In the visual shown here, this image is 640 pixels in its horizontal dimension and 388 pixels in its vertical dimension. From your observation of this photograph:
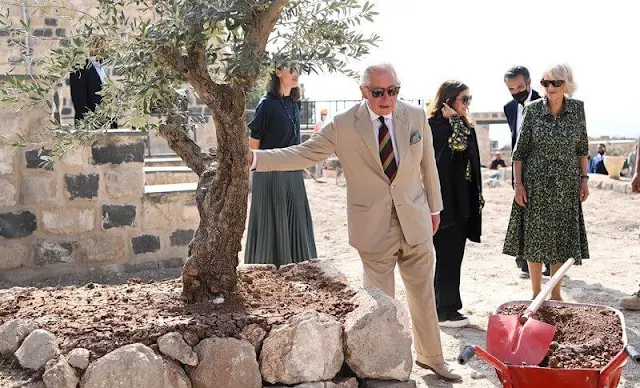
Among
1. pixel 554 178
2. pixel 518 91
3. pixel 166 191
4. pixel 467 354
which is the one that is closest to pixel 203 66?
pixel 467 354

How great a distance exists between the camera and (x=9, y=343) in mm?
3535

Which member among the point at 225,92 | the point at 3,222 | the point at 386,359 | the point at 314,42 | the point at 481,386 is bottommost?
the point at 481,386

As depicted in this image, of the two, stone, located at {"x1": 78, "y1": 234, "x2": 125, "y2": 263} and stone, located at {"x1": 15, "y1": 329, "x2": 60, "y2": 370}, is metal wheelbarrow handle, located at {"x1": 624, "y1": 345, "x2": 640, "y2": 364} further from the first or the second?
stone, located at {"x1": 78, "y1": 234, "x2": 125, "y2": 263}

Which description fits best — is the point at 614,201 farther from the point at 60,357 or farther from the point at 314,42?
the point at 60,357

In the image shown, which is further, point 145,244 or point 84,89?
point 84,89

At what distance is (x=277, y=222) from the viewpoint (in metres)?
5.65

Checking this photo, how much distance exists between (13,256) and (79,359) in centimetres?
339

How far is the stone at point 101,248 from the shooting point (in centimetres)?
665

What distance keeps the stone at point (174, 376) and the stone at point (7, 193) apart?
3.49 metres

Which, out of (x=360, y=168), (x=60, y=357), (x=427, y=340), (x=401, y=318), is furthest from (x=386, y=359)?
(x=60, y=357)

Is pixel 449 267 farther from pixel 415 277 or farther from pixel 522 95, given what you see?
pixel 522 95

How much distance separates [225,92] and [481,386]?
2182 millimetres

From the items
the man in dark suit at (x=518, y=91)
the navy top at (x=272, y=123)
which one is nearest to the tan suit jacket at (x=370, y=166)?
the navy top at (x=272, y=123)

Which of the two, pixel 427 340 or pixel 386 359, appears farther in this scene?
pixel 427 340
